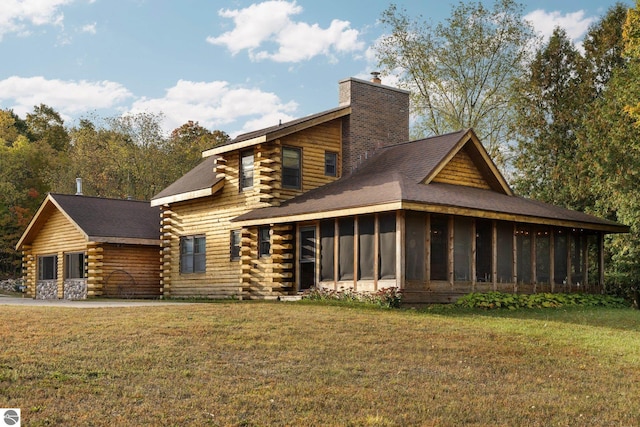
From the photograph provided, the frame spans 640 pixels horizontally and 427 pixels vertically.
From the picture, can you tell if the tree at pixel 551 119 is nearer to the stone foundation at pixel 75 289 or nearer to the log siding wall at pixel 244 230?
the log siding wall at pixel 244 230

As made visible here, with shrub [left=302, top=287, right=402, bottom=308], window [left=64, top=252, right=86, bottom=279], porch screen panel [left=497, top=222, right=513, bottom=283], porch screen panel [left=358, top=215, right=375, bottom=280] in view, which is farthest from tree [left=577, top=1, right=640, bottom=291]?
window [left=64, top=252, right=86, bottom=279]

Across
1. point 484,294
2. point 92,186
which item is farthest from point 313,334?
point 92,186

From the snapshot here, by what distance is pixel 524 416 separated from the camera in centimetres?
1047

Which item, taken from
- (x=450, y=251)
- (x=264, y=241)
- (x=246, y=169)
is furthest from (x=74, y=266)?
(x=450, y=251)

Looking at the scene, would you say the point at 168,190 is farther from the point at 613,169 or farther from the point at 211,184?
the point at 613,169

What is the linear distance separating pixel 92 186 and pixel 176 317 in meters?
39.4

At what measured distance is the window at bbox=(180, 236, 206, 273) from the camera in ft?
98.1

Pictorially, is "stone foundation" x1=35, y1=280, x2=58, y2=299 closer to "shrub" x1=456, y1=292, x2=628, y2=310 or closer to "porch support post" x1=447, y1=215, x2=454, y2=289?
"porch support post" x1=447, y1=215, x2=454, y2=289

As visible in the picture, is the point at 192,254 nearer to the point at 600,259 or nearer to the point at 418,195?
the point at 418,195

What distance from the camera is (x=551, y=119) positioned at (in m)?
37.1

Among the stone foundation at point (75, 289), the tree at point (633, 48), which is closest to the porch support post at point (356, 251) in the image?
the tree at point (633, 48)

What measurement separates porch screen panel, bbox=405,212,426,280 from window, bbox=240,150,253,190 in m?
7.31

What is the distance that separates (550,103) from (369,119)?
11618 mm

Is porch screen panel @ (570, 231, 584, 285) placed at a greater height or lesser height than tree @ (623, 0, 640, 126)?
lesser
